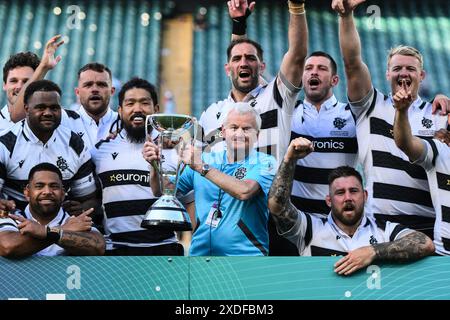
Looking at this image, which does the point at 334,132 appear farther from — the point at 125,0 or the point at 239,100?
the point at 125,0

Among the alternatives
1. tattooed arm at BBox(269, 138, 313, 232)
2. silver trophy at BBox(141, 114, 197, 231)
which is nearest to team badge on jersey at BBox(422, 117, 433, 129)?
tattooed arm at BBox(269, 138, 313, 232)

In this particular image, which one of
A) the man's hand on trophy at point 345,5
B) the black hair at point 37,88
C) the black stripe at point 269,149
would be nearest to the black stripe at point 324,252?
the black stripe at point 269,149

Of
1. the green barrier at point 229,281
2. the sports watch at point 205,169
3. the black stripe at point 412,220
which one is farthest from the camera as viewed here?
the black stripe at point 412,220

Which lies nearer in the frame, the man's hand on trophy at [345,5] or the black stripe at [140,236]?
the man's hand on trophy at [345,5]

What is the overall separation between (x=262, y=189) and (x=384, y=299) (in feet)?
3.20

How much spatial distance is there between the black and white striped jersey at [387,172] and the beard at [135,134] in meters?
1.29

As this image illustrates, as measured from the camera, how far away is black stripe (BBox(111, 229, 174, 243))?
5.53m

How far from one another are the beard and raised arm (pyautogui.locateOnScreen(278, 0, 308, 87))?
0.95 metres

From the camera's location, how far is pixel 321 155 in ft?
18.6

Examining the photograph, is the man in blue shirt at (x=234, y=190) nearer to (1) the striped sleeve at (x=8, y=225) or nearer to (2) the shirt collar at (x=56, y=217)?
(2) the shirt collar at (x=56, y=217)

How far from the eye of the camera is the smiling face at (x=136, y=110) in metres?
5.68

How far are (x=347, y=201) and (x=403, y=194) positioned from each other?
452 millimetres
